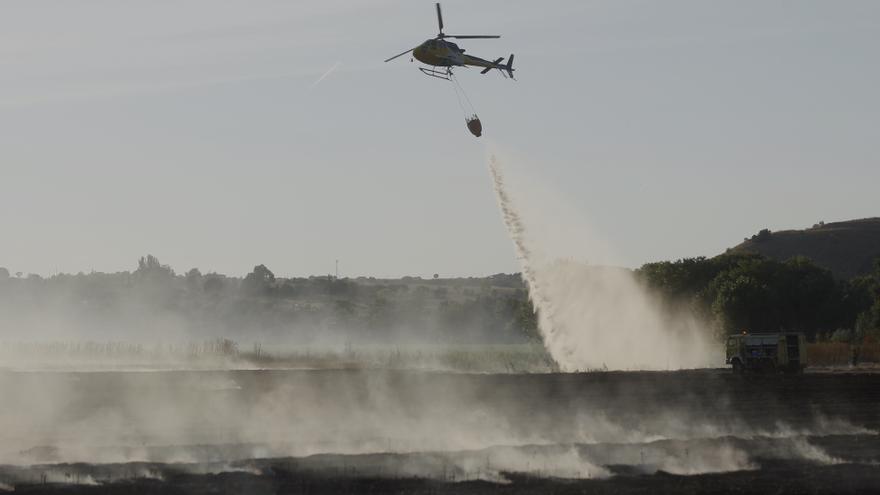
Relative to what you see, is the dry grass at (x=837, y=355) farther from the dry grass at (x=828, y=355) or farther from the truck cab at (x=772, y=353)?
the truck cab at (x=772, y=353)

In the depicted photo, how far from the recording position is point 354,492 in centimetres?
5119

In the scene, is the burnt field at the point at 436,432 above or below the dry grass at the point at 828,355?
below

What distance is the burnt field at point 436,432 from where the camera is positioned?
180ft

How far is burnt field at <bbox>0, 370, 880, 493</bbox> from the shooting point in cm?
5484

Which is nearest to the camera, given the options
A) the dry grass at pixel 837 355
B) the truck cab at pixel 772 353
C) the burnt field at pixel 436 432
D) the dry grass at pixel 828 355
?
the burnt field at pixel 436 432

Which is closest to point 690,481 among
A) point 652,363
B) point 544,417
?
point 544,417

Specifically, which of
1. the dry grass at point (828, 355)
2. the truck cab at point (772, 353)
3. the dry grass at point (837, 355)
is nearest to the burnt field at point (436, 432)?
the truck cab at point (772, 353)

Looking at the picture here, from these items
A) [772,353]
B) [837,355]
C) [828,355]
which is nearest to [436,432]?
[772,353]

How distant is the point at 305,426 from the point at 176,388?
13280 millimetres

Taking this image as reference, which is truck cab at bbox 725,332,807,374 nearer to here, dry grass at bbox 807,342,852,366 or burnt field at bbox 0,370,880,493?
burnt field at bbox 0,370,880,493

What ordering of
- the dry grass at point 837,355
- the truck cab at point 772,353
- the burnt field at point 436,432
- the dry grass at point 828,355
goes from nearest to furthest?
the burnt field at point 436,432, the truck cab at point 772,353, the dry grass at point 828,355, the dry grass at point 837,355

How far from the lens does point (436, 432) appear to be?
72875 millimetres

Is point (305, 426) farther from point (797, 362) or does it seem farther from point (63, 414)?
point (797, 362)

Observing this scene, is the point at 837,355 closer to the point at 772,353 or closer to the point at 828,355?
the point at 828,355
